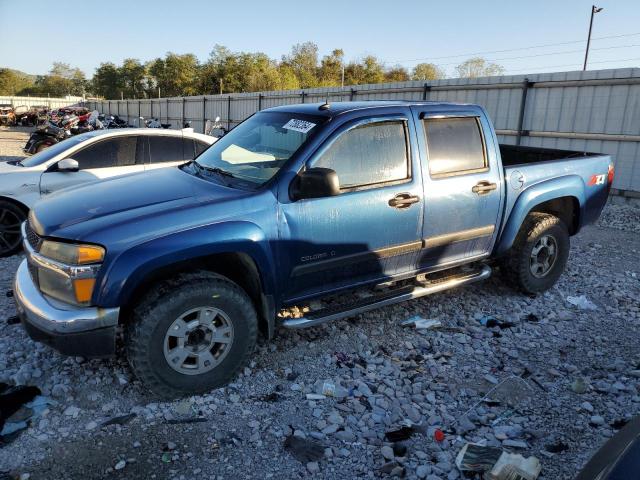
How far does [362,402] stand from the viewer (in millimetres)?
3309

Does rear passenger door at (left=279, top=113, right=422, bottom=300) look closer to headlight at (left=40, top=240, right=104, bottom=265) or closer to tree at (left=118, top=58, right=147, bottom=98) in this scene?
headlight at (left=40, top=240, right=104, bottom=265)

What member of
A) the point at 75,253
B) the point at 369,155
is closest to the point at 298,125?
the point at 369,155

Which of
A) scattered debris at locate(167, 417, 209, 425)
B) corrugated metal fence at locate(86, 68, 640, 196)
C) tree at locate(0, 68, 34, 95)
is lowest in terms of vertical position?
scattered debris at locate(167, 417, 209, 425)

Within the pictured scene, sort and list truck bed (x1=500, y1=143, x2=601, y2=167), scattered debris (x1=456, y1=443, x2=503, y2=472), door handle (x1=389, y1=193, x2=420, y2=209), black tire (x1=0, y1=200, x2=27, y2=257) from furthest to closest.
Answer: black tire (x1=0, y1=200, x2=27, y2=257) < truck bed (x1=500, y1=143, x2=601, y2=167) < door handle (x1=389, y1=193, x2=420, y2=209) < scattered debris (x1=456, y1=443, x2=503, y2=472)

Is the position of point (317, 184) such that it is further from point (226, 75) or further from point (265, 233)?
point (226, 75)

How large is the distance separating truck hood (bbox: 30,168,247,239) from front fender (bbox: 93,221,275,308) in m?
0.23

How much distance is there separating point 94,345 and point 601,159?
5303 mm

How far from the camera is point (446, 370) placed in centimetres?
373

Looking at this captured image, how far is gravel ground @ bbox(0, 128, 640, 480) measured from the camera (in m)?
2.74

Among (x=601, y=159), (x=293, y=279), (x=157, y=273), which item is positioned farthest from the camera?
(x=601, y=159)

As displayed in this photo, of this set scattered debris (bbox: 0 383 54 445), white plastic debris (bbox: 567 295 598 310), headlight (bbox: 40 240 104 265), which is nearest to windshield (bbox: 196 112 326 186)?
headlight (bbox: 40 240 104 265)

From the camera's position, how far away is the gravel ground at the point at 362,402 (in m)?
2.74

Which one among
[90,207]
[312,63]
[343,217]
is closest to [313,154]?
[343,217]

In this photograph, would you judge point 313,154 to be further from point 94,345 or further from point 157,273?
point 94,345
